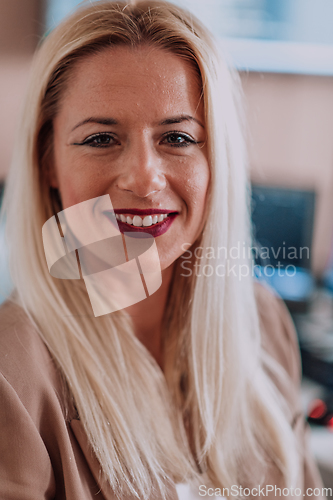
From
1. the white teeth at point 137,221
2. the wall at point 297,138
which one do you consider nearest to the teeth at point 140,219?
the white teeth at point 137,221

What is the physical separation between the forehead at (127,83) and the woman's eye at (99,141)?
0.09 ft

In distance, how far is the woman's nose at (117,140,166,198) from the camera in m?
0.44

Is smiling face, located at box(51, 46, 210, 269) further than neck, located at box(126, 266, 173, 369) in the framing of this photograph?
No

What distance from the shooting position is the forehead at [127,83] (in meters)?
0.43

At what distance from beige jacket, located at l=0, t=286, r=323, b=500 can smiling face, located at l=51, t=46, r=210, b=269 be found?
180 millimetres

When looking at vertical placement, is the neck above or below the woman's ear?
below

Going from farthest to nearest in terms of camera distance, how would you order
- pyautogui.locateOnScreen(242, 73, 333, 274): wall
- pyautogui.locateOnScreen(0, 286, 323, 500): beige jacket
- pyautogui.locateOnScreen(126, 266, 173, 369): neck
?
pyautogui.locateOnScreen(242, 73, 333, 274): wall → pyautogui.locateOnScreen(126, 266, 173, 369): neck → pyautogui.locateOnScreen(0, 286, 323, 500): beige jacket

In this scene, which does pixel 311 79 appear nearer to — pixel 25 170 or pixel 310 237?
pixel 310 237

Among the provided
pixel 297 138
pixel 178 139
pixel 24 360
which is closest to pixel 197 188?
pixel 178 139

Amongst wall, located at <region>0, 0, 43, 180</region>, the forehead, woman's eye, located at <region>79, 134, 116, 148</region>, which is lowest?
woman's eye, located at <region>79, 134, 116, 148</region>

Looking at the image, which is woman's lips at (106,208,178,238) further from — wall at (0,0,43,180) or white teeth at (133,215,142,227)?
wall at (0,0,43,180)

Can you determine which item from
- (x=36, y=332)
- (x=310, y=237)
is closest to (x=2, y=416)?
(x=36, y=332)

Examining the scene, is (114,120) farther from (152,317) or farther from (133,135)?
(152,317)

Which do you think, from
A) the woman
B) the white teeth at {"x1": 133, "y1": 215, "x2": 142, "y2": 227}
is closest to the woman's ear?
the woman
